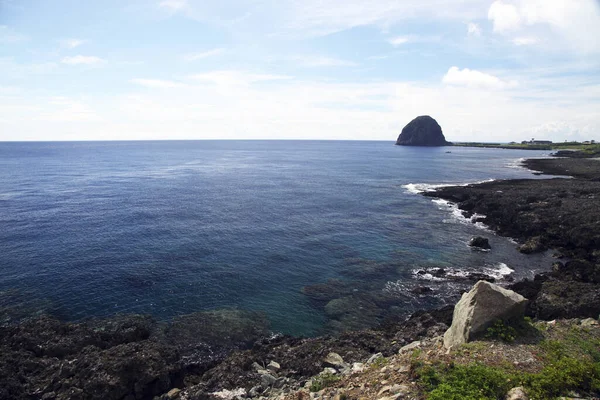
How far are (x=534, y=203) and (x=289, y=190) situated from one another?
53498mm

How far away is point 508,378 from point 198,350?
21.8 meters

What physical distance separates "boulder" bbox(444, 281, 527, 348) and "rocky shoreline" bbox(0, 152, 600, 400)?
7141 millimetres

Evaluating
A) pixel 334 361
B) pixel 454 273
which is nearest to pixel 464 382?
pixel 334 361

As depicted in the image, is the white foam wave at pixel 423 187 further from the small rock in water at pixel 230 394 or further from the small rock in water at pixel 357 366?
the small rock in water at pixel 230 394

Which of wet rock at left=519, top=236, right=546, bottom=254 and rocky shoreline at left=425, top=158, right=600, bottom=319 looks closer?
rocky shoreline at left=425, top=158, right=600, bottom=319

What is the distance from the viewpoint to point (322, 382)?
775 inches

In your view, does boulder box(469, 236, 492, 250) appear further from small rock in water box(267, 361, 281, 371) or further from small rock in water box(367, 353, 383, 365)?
small rock in water box(267, 361, 281, 371)

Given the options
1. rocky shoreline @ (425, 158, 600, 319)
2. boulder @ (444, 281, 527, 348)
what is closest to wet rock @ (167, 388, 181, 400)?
boulder @ (444, 281, 527, 348)

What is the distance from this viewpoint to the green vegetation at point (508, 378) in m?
14.4

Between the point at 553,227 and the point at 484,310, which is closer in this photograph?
the point at 484,310

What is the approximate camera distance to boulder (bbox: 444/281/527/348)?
19422mm

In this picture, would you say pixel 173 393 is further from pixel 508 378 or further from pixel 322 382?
pixel 508 378

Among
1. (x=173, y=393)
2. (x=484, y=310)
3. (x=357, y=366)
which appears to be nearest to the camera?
(x=484, y=310)

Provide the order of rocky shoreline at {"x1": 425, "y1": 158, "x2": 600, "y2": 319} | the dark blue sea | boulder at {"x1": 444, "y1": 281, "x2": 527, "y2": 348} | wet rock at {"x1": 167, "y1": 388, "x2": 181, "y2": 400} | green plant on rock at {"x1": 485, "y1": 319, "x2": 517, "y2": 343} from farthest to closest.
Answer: the dark blue sea < rocky shoreline at {"x1": 425, "y1": 158, "x2": 600, "y2": 319} < wet rock at {"x1": 167, "y1": 388, "x2": 181, "y2": 400} < boulder at {"x1": 444, "y1": 281, "x2": 527, "y2": 348} < green plant on rock at {"x1": 485, "y1": 319, "x2": 517, "y2": 343}
